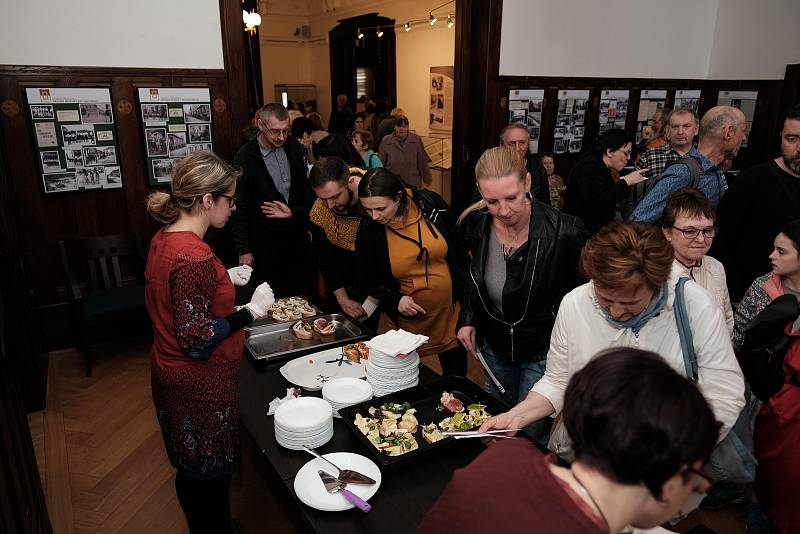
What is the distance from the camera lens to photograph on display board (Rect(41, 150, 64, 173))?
13.2 feet

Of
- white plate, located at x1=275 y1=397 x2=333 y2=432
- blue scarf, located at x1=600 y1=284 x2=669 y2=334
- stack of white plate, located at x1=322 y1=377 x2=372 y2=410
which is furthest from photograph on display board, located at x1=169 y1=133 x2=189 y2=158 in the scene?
blue scarf, located at x1=600 y1=284 x2=669 y2=334

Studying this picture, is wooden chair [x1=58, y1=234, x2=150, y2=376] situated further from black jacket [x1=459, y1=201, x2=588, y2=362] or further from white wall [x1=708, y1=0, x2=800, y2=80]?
white wall [x1=708, y1=0, x2=800, y2=80]

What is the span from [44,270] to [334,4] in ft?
28.8

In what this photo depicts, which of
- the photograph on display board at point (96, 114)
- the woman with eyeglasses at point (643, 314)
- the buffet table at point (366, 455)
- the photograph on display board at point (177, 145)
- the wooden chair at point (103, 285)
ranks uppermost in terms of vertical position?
the photograph on display board at point (96, 114)

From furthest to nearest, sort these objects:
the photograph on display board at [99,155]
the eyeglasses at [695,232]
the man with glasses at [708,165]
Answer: the photograph on display board at [99,155]
the man with glasses at [708,165]
the eyeglasses at [695,232]

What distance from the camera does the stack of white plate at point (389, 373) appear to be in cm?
212

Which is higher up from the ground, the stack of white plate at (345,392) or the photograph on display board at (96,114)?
the photograph on display board at (96,114)

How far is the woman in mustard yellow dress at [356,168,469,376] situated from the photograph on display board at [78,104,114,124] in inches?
107

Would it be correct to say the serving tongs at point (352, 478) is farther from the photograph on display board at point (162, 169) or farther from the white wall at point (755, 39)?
the white wall at point (755, 39)

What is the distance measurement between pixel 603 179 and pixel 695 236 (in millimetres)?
1938

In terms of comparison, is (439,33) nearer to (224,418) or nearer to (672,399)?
(224,418)

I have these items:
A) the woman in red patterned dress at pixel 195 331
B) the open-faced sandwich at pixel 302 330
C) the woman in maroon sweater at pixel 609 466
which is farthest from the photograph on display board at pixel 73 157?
the woman in maroon sweater at pixel 609 466

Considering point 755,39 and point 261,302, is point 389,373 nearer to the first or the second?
point 261,302

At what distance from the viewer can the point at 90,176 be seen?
4.22 m
